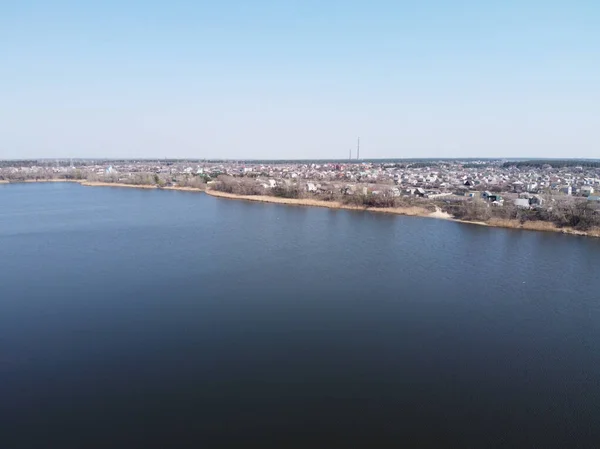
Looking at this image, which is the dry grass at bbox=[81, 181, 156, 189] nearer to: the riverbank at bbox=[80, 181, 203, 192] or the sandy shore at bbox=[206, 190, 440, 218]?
the riverbank at bbox=[80, 181, 203, 192]

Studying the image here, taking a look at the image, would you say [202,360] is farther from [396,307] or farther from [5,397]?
[396,307]

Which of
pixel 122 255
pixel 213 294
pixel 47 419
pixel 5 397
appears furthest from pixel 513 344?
pixel 122 255

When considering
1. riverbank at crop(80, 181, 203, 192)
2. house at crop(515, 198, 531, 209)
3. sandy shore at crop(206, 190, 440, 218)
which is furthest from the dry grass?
house at crop(515, 198, 531, 209)

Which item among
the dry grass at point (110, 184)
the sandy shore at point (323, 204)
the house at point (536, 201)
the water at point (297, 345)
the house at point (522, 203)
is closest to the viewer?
the water at point (297, 345)

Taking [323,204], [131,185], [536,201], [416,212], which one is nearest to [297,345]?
[416,212]

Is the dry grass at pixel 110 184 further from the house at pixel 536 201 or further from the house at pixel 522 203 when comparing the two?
the house at pixel 536 201

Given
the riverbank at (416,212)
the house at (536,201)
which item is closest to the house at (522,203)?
the house at (536,201)

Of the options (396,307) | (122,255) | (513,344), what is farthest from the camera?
(122,255)
